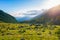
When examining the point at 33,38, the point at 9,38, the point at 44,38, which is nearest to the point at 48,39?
the point at 44,38

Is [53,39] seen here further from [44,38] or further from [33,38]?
[33,38]

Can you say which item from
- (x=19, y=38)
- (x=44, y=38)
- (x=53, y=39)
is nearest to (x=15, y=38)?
(x=19, y=38)

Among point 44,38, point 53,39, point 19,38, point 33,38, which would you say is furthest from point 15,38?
point 53,39

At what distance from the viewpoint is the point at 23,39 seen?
48.8 metres

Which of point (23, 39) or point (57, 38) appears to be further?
point (57, 38)

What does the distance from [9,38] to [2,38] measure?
238 centimetres

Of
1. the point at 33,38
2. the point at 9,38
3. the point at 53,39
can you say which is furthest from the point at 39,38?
the point at 9,38

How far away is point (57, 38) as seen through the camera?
55312mm

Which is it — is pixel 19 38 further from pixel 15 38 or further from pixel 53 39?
pixel 53 39

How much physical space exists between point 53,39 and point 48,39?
2.04 meters

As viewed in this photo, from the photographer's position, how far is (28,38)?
51188mm

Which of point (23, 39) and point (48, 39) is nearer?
point (23, 39)

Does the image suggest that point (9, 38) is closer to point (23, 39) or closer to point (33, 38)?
point (23, 39)

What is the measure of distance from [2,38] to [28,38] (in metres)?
8.68
